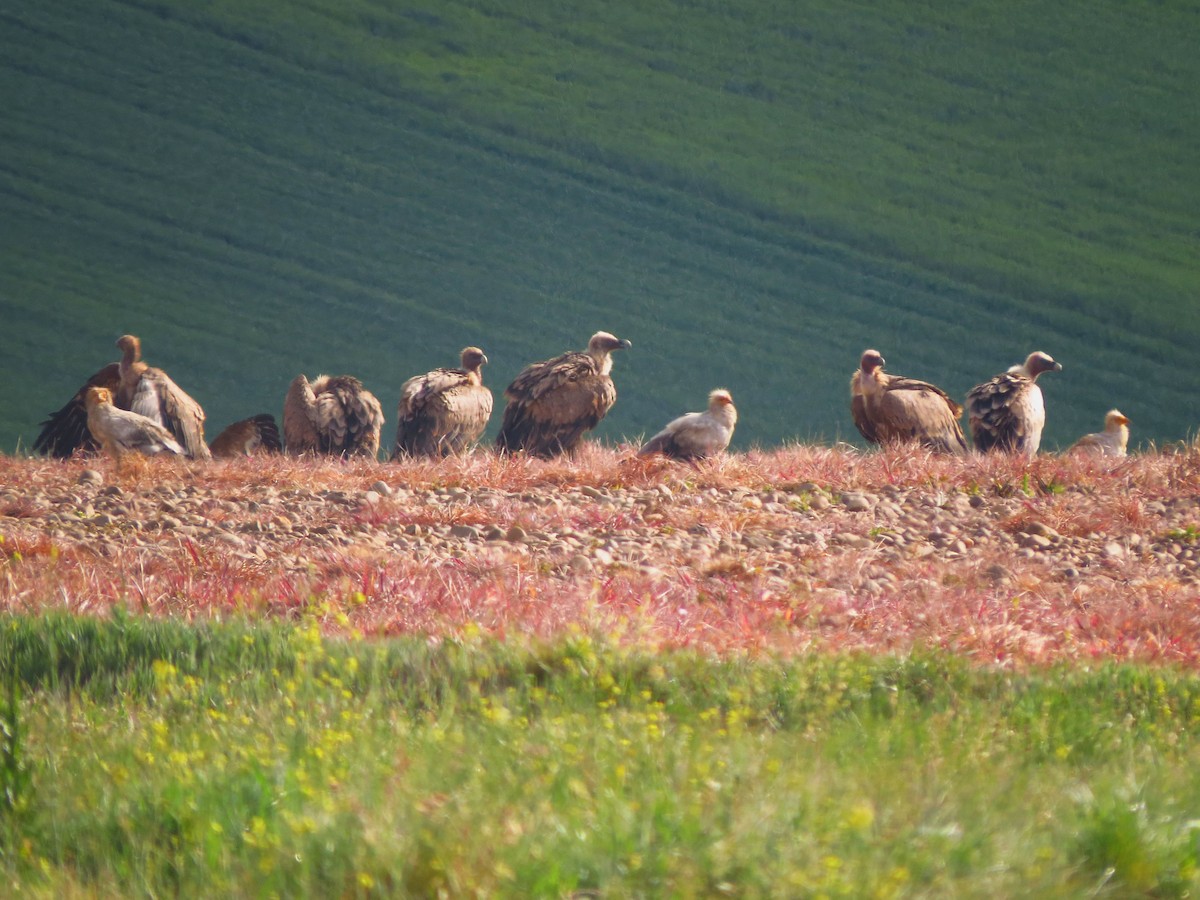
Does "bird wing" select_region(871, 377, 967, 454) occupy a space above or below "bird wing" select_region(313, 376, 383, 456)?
above

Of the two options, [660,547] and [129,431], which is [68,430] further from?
[660,547]

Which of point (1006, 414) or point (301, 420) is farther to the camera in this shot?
point (301, 420)

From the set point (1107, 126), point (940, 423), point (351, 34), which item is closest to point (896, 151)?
point (1107, 126)

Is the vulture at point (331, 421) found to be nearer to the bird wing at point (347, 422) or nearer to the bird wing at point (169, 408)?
the bird wing at point (347, 422)

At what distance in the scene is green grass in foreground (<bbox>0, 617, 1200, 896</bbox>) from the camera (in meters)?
3.20

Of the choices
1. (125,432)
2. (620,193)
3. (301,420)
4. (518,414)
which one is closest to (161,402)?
(301,420)

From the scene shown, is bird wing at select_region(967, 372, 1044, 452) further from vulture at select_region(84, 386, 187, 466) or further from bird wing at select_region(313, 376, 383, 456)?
vulture at select_region(84, 386, 187, 466)

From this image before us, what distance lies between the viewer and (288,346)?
27562 millimetres

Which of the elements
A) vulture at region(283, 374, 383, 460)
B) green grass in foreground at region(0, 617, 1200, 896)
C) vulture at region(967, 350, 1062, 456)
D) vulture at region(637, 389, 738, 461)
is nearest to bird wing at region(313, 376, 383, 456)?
vulture at region(283, 374, 383, 460)

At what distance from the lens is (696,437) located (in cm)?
1201

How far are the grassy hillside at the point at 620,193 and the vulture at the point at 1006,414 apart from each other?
11.6m

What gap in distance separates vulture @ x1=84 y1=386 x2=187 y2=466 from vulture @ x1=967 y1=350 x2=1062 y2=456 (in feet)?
25.8

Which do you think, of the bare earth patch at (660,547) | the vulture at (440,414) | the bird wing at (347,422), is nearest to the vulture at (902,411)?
the bare earth patch at (660,547)

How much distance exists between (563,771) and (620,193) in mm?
26895
